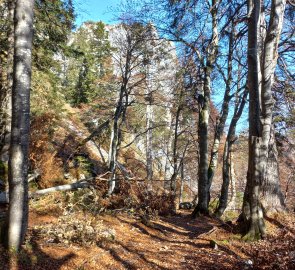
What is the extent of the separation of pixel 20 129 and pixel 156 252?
322 centimetres

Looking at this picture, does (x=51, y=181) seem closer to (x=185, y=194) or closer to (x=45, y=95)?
(x=45, y=95)

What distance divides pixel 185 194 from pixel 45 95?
77.2 feet

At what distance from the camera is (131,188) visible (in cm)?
1099

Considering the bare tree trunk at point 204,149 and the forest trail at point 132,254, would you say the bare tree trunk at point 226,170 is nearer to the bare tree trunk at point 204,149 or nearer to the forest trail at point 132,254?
the bare tree trunk at point 204,149

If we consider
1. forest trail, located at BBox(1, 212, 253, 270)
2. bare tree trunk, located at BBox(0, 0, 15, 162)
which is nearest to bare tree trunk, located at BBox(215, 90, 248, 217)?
forest trail, located at BBox(1, 212, 253, 270)

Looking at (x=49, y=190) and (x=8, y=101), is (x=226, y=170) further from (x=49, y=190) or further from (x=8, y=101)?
(x=8, y=101)

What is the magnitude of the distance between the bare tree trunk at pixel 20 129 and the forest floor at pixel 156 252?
A: 407 mm

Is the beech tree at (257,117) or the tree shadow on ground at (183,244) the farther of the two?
the beech tree at (257,117)

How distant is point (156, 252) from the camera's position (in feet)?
18.0

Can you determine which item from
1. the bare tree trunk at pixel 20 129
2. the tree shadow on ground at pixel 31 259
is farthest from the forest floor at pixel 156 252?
the bare tree trunk at pixel 20 129

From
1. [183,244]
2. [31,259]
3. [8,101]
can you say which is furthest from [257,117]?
[8,101]

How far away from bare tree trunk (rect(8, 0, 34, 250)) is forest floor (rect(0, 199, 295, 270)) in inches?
16.0

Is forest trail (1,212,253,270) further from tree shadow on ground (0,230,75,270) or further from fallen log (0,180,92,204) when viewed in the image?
fallen log (0,180,92,204)

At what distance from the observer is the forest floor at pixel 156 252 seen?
14.2 feet
